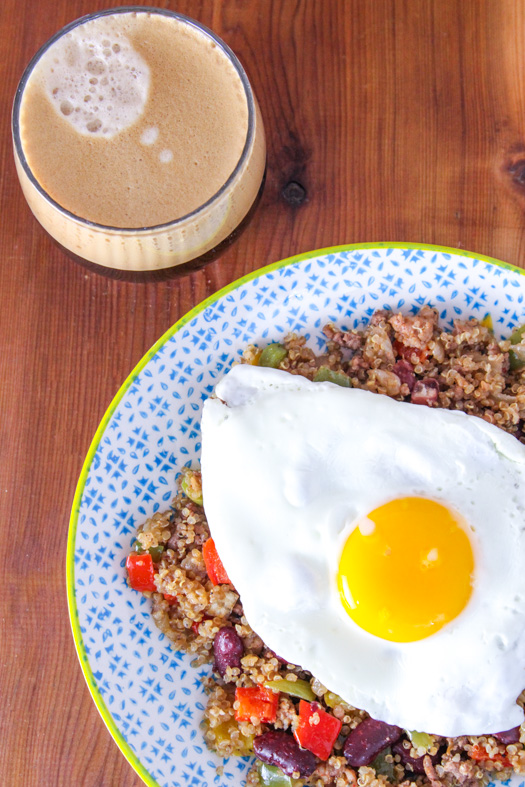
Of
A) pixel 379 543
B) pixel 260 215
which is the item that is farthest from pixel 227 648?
pixel 260 215

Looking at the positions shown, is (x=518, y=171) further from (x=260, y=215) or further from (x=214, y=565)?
(x=214, y=565)

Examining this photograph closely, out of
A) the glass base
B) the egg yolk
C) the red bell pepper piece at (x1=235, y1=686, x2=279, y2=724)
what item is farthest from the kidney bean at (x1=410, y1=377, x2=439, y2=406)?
the red bell pepper piece at (x1=235, y1=686, x2=279, y2=724)

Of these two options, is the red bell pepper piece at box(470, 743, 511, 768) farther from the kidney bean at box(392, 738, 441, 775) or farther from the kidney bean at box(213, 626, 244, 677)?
the kidney bean at box(213, 626, 244, 677)

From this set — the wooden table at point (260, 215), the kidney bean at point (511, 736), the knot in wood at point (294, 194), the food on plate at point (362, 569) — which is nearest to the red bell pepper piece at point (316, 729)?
the food on plate at point (362, 569)

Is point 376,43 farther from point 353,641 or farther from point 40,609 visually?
point 40,609

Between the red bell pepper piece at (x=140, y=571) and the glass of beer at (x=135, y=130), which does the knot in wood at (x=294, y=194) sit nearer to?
the glass of beer at (x=135, y=130)
